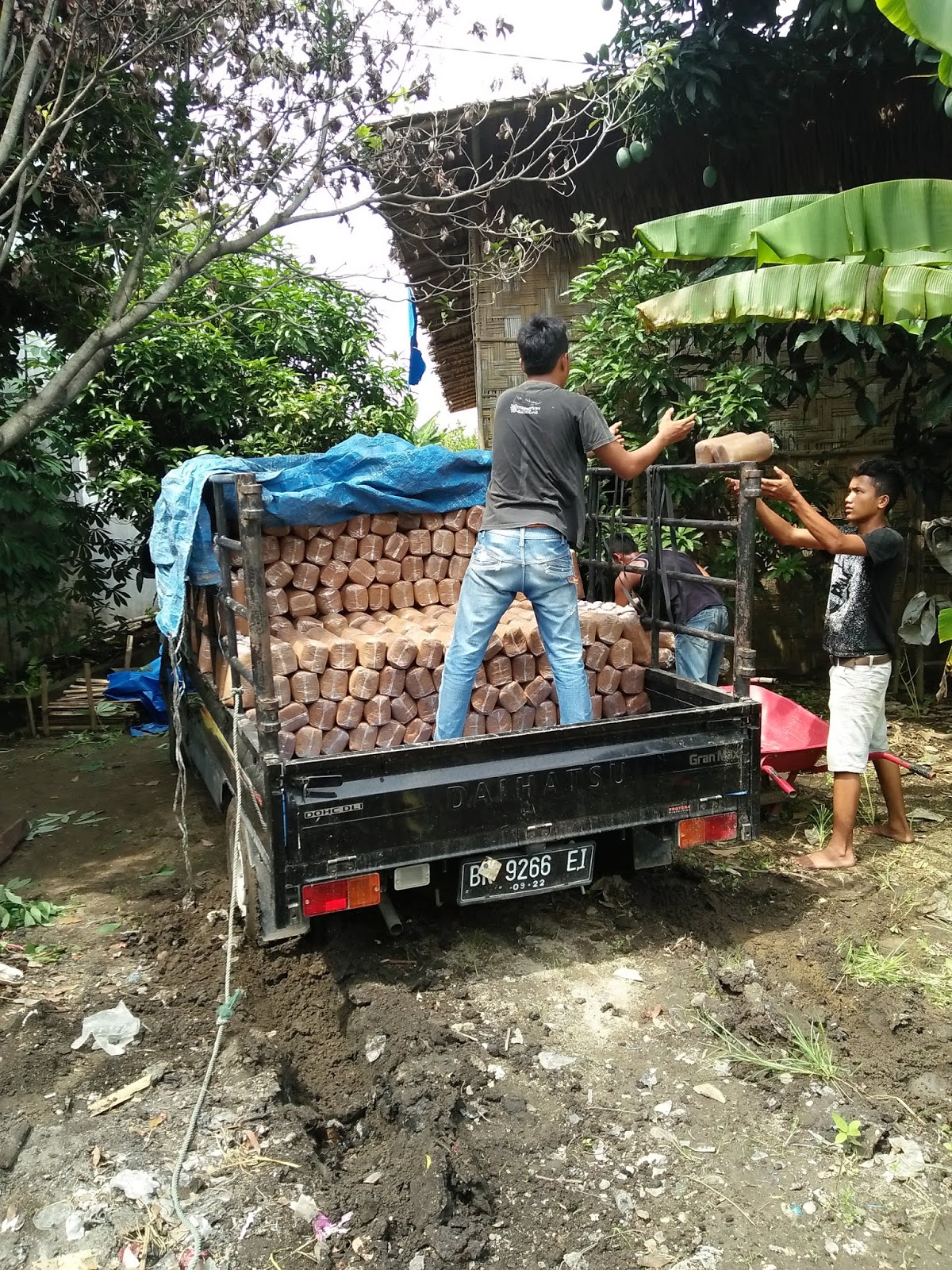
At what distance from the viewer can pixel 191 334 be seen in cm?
861

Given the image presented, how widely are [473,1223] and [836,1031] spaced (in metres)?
1.48

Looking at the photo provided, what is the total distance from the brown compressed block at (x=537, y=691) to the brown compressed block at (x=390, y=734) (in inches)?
22.6

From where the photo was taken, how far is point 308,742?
380cm

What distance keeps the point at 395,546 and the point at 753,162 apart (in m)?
5.80

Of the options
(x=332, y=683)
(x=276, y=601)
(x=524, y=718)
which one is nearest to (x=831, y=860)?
(x=524, y=718)

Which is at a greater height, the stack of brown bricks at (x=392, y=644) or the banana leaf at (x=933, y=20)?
the banana leaf at (x=933, y=20)

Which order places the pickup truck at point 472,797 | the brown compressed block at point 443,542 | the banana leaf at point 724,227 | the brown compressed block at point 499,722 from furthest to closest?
the banana leaf at point 724,227 → the brown compressed block at point 443,542 → the brown compressed block at point 499,722 → the pickup truck at point 472,797

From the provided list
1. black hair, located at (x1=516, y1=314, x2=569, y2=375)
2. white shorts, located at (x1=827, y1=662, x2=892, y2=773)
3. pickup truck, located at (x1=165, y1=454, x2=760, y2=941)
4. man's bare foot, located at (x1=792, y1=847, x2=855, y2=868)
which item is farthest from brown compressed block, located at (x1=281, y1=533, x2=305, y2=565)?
man's bare foot, located at (x1=792, y1=847, x2=855, y2=868)

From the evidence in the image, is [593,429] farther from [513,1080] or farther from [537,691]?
[513,1080]

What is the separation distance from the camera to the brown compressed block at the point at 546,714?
4125 millimetres

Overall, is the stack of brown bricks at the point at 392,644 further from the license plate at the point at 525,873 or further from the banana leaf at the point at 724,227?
the banana leaf at the point at 724,227

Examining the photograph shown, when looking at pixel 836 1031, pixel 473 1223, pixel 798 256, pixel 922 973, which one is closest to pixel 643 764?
pixel 836 1031

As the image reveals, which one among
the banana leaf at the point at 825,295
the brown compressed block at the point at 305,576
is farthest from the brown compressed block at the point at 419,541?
the banana leaf at the point at 825,295

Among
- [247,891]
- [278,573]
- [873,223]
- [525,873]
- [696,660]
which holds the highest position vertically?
[873,223]
